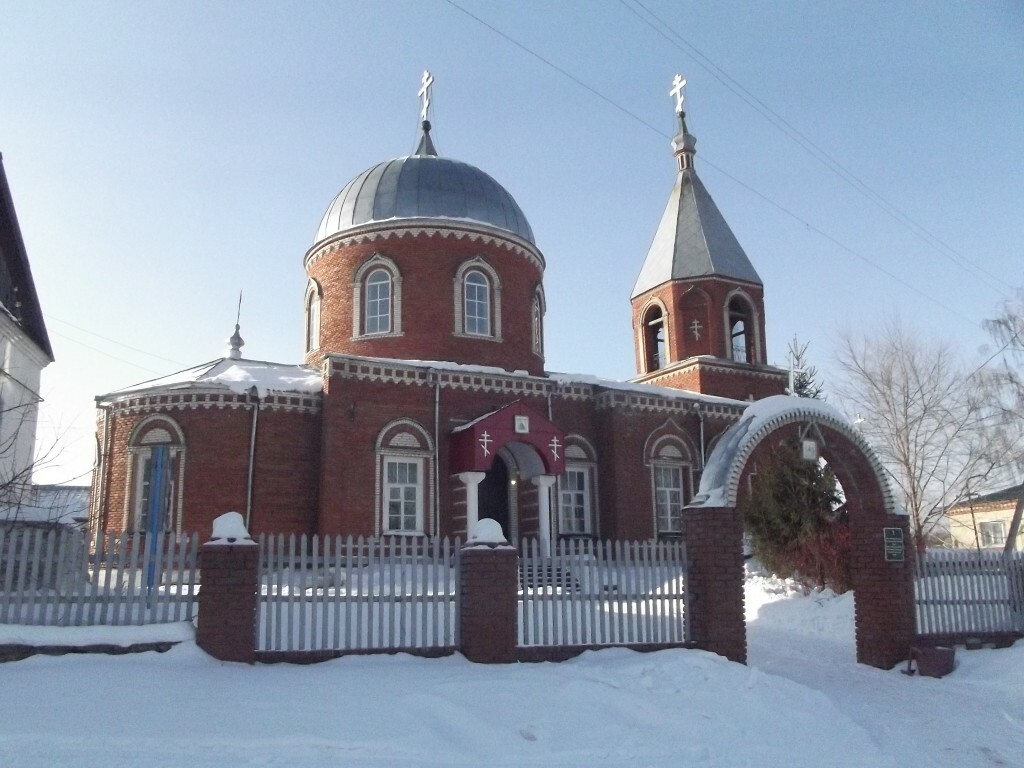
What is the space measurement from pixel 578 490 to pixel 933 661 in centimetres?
997

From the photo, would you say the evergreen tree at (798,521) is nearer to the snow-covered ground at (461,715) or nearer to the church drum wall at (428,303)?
the snow-covered ground at (461,715)

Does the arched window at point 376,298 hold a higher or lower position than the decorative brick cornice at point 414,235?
lower

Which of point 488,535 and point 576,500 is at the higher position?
point 576,500

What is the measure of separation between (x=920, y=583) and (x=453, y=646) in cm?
627

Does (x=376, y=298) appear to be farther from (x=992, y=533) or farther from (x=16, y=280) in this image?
(x=992, y=533)

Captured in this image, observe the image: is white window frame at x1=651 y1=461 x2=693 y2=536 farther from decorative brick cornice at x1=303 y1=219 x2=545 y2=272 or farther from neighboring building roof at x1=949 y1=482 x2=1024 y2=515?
neighboring building roof at x1=949 y1=482 x2=1024 y2=515

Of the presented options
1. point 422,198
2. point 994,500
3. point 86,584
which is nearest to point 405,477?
point 422,198

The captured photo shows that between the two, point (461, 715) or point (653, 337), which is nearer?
point (461, 715)

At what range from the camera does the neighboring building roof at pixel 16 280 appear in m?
18.1

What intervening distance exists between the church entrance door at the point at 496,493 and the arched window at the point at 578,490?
120 centimetres

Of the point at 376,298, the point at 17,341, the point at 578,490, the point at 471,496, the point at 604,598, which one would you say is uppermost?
the point at 376,298

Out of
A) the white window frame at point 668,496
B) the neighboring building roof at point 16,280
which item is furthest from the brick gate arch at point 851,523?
the neighboring building roof at point 16,280

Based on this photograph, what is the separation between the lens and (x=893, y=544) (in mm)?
10695

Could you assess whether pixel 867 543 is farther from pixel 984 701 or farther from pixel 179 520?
pixel 179 520
